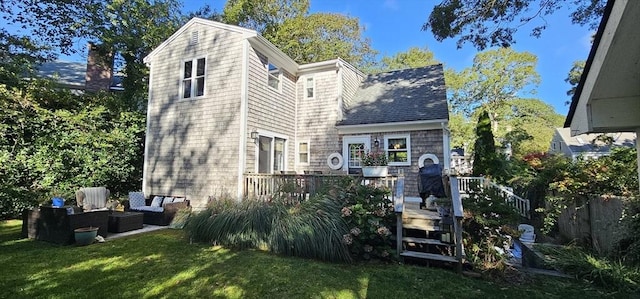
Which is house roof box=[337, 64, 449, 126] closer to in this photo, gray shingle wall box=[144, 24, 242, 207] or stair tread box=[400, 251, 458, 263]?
gray shingle wall box=[144, 24, 242, 207]

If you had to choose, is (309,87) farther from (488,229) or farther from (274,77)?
(488,229)

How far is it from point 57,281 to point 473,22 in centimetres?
1003

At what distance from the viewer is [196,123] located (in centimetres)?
954

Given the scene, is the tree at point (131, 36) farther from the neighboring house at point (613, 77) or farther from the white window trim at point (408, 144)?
the neighboring house at point (613, 77)

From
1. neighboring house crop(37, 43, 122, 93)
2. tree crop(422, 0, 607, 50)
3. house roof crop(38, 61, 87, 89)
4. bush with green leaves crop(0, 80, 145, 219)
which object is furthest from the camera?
house roof crop(38, 61, 87, 89)

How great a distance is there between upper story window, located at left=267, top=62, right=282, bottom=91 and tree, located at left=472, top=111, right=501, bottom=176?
8.56 m

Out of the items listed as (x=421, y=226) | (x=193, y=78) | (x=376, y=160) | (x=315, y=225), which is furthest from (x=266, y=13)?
(x=421, y=226)

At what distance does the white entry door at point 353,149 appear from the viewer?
10.8m

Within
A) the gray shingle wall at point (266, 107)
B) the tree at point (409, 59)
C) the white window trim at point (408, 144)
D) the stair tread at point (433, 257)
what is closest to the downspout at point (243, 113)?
the gray shingle wall at point (266, 107)

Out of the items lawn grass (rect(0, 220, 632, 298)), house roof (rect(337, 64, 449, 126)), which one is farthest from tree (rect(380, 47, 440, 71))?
lawn grass (rect(0, 220, 632, 298))

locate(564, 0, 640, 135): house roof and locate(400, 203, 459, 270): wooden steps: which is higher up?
locate(564, 0, 640, 135): house roof

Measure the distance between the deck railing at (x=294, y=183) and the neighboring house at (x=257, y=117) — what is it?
472 mm

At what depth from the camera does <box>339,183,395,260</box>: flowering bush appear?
476cm

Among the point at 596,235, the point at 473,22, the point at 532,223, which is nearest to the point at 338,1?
the point at 473,22
